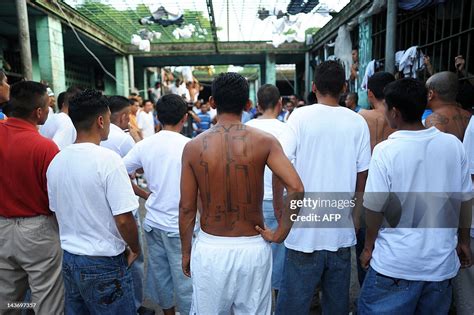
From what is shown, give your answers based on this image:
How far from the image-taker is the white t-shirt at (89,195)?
1896 millimetres

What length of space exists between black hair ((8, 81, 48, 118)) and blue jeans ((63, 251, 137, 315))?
1002mm

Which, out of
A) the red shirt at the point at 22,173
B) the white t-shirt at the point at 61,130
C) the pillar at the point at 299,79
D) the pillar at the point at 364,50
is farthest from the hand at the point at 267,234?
the pillar at the point at 299,79

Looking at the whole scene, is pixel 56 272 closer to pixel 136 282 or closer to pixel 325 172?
pixel 136 282

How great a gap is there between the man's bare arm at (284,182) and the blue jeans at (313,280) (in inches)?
14.1

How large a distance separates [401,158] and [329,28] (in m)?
8.55

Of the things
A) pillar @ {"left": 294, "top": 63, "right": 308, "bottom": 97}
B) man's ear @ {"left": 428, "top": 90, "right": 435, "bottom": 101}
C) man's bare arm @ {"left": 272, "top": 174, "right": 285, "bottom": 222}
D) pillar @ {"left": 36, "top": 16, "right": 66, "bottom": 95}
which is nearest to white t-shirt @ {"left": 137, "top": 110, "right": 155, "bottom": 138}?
pillar @ {"left": 36, "top": 16, "right": 66, "bottom": 95}

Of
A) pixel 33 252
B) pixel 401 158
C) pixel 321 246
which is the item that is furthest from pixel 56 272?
pixel 401 158

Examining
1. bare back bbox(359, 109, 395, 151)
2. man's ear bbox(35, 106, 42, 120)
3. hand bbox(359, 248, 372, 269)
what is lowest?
hand bbox(359, 248, 372, 269)

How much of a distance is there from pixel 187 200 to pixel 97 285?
2.39ft

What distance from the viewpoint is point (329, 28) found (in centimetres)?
939

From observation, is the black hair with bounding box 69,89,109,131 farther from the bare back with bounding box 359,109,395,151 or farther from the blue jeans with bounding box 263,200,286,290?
the bare back with bounding box 359,109,395,151

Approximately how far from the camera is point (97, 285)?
197 cm

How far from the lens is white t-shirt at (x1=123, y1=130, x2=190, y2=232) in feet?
8.25

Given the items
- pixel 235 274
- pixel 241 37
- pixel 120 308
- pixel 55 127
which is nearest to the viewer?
pixel 235 274
